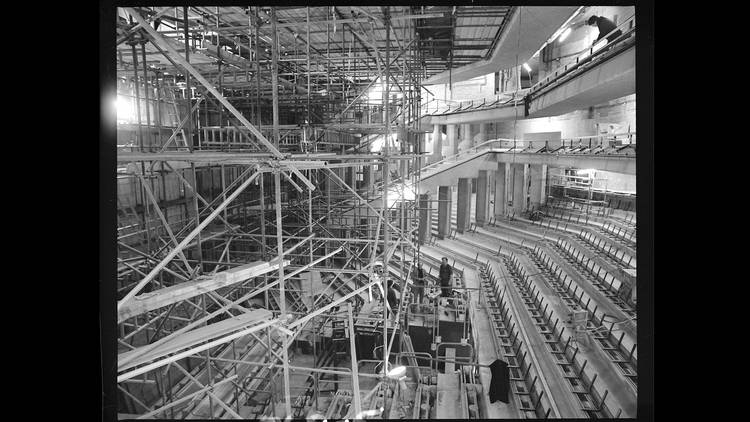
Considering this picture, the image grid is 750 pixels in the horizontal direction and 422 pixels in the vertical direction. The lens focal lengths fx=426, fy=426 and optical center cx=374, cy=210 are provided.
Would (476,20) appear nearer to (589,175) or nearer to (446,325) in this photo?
(446,325)

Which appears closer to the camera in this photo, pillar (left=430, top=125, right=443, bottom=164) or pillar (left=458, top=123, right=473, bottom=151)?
pillar (left=430, top=125, right=443, bottom=164)

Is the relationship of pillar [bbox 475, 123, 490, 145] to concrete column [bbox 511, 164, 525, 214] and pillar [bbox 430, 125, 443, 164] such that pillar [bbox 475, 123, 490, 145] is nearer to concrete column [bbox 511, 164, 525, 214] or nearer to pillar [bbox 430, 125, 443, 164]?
pillar [bbox 430, 125, 443, 164]

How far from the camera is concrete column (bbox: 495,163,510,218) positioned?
16156 millimetres

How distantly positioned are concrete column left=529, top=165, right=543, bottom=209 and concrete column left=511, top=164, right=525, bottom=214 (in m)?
0.37

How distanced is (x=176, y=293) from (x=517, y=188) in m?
14.4

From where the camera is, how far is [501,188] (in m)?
16.3

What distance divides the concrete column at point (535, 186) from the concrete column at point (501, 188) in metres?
0.90

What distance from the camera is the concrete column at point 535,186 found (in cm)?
1548

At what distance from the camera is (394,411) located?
5.83 metres

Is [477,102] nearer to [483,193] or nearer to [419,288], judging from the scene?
[483,193]

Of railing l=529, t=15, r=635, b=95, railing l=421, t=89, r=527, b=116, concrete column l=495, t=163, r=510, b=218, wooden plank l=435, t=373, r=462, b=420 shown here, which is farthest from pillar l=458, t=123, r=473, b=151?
wooden plank l=435, t=373, r=462, b=420
